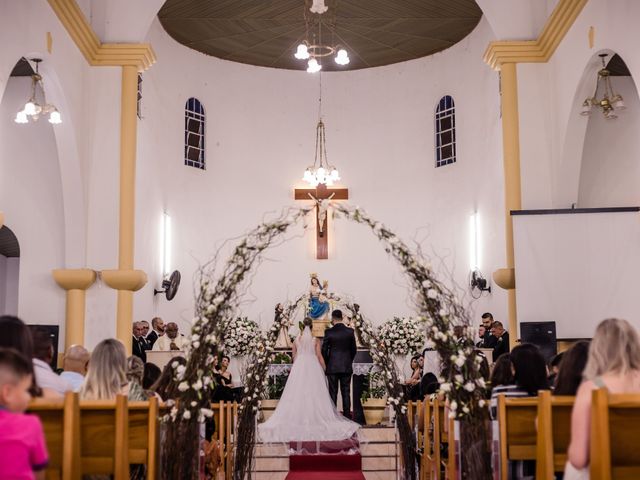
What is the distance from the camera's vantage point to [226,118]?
1655 cm

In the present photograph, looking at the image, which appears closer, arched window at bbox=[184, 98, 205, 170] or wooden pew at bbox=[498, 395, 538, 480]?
wooden pew at bbox=[498, 395, 538, 480]

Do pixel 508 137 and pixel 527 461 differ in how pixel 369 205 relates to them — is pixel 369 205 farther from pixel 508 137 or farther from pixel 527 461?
pixel 527 461

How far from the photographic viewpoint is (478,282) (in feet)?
47.3

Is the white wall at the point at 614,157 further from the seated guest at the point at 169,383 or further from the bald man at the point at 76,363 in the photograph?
the bald man at the point at 76,363

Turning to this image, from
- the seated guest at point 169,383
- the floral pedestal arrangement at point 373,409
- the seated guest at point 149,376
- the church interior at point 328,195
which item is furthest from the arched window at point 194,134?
the seated guest at point 169,383

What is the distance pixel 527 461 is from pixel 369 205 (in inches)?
443

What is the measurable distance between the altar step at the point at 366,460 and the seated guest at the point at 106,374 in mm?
4574

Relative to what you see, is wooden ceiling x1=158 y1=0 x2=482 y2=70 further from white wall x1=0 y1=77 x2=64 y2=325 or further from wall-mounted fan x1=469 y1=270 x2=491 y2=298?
wall-mounted fan x1=469 y1=270 x2=491 y2=298

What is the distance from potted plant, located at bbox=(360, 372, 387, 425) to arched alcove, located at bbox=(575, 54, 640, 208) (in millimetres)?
3893

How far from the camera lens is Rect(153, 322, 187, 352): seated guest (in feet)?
38.6

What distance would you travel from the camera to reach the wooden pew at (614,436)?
392 centimetres

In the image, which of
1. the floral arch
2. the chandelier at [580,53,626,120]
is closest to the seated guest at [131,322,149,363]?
the floral arch

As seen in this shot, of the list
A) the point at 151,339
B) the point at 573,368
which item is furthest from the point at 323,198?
the point at 573,368

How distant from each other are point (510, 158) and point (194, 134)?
22.2 feet
